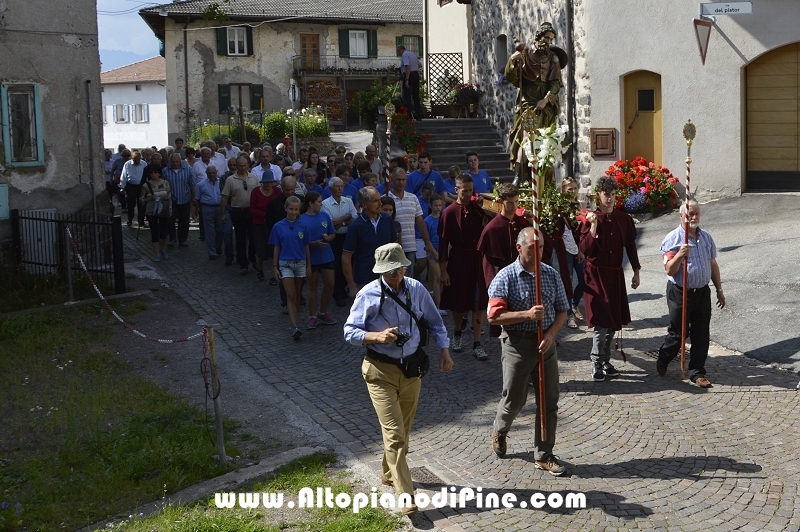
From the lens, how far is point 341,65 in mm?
49562

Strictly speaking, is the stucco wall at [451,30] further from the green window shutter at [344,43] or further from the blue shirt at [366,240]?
the green window shutter at [344,43]

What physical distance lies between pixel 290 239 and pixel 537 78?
16.1ft

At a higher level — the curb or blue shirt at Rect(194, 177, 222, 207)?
blue shirt at Rect(194, 177, 222, 207)

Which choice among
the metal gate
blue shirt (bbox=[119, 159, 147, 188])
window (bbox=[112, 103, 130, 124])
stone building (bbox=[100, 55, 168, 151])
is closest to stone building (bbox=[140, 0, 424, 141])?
stone building (bbox=[100, 55, 168, 151])

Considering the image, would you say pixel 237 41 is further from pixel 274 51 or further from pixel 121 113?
pixel 121 113

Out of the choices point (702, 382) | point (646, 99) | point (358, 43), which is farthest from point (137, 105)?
point (702, 382)

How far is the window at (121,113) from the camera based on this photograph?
186 ft

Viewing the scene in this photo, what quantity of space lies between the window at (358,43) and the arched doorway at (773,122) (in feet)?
112

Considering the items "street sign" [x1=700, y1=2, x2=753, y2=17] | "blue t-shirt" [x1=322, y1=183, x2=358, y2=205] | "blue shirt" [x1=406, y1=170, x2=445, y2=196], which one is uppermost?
"street sign" [x1=700, y1=2, x2=753, y2=17]

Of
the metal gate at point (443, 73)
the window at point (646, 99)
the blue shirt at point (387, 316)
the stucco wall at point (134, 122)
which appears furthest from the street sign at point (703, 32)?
the stucco wall at point (134, 122)

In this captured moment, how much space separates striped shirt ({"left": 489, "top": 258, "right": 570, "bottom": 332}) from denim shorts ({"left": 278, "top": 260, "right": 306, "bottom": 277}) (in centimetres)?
516

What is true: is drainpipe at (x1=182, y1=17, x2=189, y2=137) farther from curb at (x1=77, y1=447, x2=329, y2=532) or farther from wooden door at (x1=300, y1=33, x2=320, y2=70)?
curb at (x1=77, y1=447, x2=329, y2=532)

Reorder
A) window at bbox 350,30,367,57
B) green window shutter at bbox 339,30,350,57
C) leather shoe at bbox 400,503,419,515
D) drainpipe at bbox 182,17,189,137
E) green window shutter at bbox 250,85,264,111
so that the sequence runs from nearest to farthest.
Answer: leather shoe at bbox 400,503,419,515
drainpipe at bbox 182,17,189,137
green window shutter at bbox 250,85,264,111
green window shutter at bbox 339,30,350,57
window at bbox 350,30,367,57

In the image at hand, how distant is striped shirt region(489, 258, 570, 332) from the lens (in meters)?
7.52
